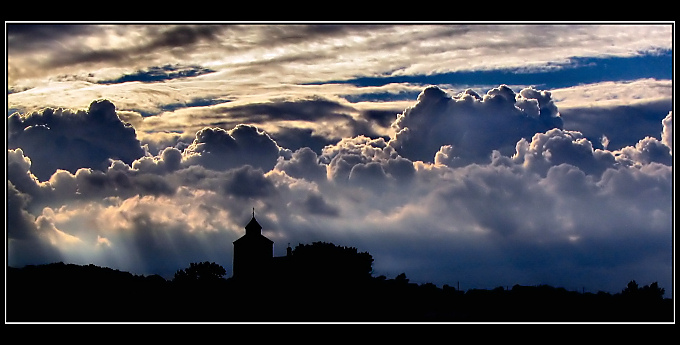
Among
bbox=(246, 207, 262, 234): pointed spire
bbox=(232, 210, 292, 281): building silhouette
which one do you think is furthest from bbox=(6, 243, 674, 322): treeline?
bbox=(246, 207, 262, 234): pointed spire

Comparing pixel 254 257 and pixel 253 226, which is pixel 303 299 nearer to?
pixel 254 257

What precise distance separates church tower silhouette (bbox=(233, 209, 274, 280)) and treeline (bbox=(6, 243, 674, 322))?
1576mm

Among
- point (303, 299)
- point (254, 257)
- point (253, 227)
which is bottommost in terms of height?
point (303, 299)

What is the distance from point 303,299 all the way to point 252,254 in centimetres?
1274

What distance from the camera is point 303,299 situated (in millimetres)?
91438

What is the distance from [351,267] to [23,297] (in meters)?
40.2

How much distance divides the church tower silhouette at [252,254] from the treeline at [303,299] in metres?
1.58

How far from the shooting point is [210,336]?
54875 millimetres

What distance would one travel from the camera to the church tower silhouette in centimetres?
10056

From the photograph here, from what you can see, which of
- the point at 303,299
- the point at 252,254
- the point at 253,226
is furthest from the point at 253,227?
the point at 303,299

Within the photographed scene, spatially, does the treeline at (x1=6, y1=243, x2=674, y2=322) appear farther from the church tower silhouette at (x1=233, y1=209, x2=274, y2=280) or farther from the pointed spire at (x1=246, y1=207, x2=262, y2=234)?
the pointed spire at (x1=246, y1=207, x2=262, y2=234)

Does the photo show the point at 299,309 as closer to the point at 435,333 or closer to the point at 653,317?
the point at 435,333

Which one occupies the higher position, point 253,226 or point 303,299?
point 253,226

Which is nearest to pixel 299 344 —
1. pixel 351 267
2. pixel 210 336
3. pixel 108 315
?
pixel 210 336
